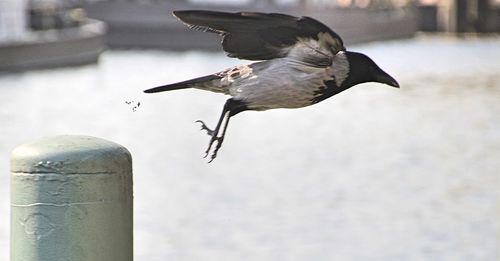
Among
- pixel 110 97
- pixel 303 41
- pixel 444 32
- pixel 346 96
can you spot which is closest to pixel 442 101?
pixel 346 96

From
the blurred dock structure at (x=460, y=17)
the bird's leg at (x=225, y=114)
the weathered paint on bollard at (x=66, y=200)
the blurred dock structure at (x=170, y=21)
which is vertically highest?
the bird's leg at (x=225, y=114)

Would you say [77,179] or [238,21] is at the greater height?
[238,21]

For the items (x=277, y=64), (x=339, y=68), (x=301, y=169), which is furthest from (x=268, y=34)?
(x=301, y=169)

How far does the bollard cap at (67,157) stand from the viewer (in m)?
4.74

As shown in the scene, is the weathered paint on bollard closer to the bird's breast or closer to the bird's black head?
the bird's breast

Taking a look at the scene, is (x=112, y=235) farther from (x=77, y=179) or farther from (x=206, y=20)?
(x=206, y=20)

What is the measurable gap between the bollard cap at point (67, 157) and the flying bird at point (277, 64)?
0.33 metres

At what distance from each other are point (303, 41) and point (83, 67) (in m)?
41.2

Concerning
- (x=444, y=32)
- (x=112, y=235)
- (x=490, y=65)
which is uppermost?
(x=112, y=235)

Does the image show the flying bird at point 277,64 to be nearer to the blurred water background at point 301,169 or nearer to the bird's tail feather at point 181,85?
the bird's tail feather at point 181,85

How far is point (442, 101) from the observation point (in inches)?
1339

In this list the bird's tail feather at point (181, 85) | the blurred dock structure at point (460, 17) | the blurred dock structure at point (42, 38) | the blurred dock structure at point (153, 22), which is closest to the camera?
the bird's tail feather at point (181, 85)

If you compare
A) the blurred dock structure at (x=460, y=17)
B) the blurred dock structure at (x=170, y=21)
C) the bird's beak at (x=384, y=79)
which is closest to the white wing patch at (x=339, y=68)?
the bird's beak at (x=384, y=79)

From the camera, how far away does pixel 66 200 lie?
15.5 feet
